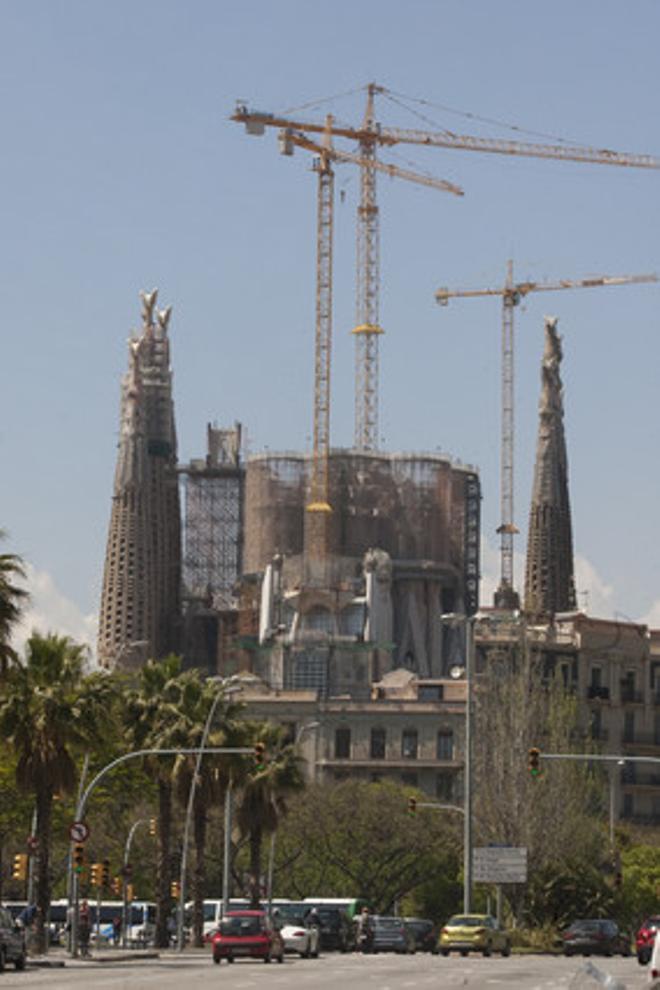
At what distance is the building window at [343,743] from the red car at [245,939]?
103 metres

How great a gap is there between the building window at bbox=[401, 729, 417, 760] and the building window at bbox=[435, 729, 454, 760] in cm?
164

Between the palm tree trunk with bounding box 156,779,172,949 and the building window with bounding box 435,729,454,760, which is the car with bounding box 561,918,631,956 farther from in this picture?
the building window with bounding box 435,729,454,760

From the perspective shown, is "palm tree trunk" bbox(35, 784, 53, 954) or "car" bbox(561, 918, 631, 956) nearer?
"palm tree trunk" bbox(35, 784, 53, 954)

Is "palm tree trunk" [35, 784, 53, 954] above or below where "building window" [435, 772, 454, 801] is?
below

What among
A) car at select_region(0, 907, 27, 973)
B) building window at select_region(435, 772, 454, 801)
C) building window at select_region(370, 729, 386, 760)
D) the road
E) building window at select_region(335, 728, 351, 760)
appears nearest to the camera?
the road

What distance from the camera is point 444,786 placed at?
163 metres

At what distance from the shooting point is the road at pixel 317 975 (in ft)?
152

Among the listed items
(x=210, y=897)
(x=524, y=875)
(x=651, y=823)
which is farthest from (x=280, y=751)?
(x=651, y=823)

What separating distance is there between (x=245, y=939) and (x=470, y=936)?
13409 mm

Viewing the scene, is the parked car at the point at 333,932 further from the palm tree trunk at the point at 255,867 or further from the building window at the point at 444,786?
the building window at the point at 444,786

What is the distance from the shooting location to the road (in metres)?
46.4

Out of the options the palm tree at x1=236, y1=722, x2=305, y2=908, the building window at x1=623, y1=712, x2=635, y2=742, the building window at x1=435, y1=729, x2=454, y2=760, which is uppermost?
the building window at x1=623, y1=712, x2=635, y2=742

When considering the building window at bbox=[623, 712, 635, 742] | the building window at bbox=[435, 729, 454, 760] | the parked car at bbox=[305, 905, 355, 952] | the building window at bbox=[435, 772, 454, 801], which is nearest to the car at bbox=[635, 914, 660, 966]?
the parked car at bbox=[305, 905, 355, 952]

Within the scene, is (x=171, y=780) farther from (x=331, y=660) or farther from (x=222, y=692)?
(x=331, y=660)
